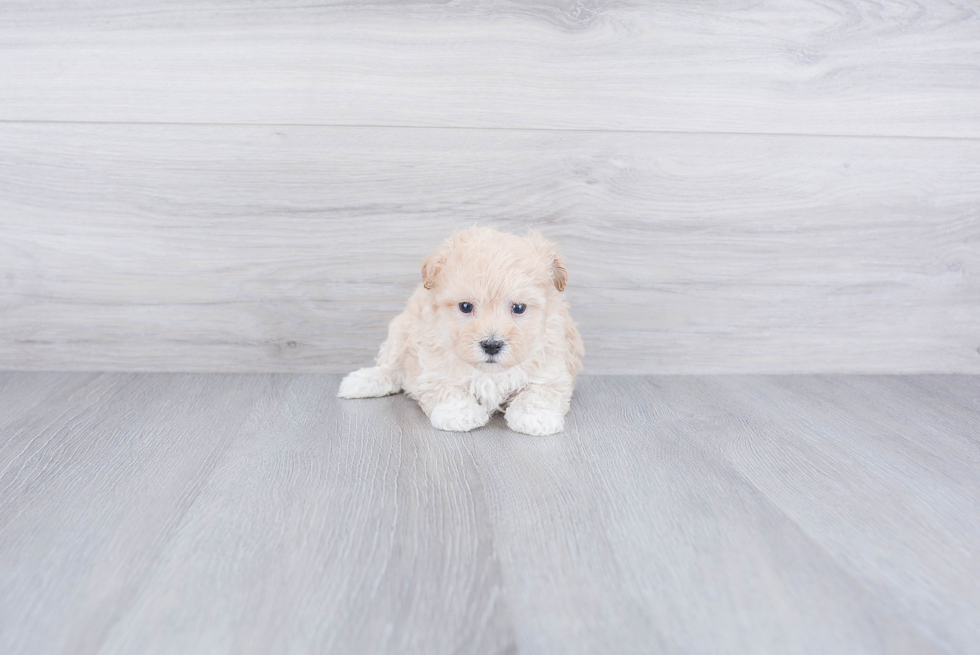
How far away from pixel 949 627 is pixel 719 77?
1.05 meters

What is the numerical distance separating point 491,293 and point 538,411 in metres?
0.22

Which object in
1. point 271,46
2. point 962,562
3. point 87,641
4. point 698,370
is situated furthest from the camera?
point 698,370

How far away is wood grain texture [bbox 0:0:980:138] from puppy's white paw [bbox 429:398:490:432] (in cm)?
57

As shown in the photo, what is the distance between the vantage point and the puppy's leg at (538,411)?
104cm

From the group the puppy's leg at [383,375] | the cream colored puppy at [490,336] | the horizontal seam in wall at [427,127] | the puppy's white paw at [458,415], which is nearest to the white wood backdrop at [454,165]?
the horizontal seam in wall at [427,127]

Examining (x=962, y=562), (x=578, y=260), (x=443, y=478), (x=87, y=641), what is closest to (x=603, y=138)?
(x=578, y=260)

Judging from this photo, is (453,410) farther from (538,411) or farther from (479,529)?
(479,529)

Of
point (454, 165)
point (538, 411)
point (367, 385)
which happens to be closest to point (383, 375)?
point (367, 385)

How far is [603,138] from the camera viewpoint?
1.30m

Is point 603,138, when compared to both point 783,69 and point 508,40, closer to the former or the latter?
point 508,40

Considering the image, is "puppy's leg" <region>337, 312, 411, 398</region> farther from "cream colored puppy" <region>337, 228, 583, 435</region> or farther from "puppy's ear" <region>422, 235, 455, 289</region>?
"puppy's ear" <region>422, 235, 455, 289</region>

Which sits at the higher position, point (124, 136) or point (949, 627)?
point (124, 136)

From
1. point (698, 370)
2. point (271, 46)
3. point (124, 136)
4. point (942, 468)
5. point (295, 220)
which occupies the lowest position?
point (698, 370)

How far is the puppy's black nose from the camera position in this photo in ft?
3.19
